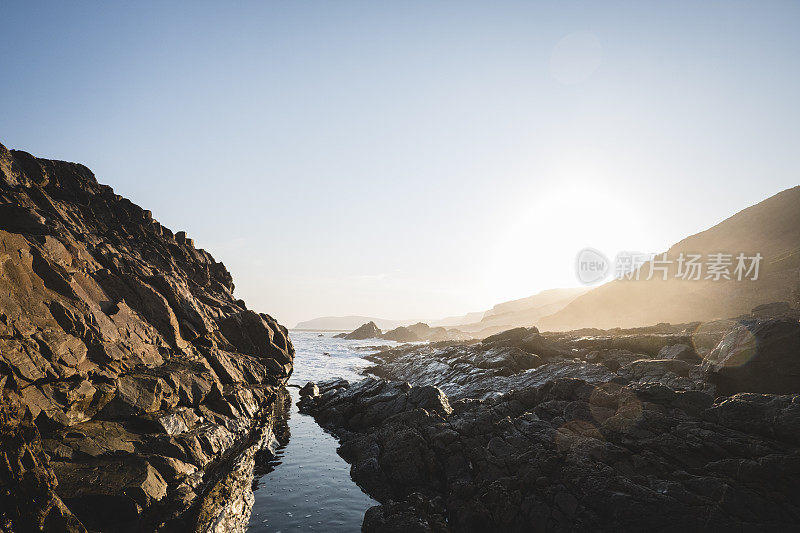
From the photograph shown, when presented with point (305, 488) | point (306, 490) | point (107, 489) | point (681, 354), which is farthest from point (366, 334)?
point (107, 489)

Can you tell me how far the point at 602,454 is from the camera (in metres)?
15.1

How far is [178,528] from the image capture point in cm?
1330

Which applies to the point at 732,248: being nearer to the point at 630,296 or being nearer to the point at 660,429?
the point at 630,296

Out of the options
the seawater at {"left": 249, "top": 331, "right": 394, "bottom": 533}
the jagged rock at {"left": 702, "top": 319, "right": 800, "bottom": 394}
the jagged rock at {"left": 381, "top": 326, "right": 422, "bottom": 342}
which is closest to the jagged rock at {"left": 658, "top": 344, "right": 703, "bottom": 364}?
the jagged rock at {"left": 702, "top": 319, "right": 800, "bottom": 394}

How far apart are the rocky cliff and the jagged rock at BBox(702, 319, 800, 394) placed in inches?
1051

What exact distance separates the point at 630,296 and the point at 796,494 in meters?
139

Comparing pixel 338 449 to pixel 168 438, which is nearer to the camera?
pixel 168 438

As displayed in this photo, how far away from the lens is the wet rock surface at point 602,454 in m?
12.0

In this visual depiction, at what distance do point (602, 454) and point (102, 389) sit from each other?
2471 centimetres

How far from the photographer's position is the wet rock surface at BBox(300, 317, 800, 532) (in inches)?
473

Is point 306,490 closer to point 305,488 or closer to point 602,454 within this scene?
point 305,488

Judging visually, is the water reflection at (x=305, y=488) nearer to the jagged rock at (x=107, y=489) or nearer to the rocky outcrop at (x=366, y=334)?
the jagged rock at (x=107, y=489)

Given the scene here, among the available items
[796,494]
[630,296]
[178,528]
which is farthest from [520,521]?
[630,296]

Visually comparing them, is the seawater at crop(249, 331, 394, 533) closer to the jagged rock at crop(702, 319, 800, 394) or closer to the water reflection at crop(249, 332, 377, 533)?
the water reflection at crop(249, 332, 377, 533)
